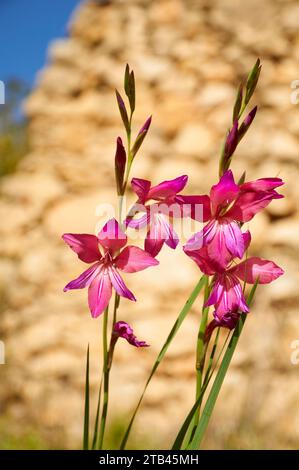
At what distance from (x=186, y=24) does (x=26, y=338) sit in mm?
1968

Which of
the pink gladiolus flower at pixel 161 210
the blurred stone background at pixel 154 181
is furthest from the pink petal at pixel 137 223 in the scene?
the blurred stone background at pixel 154 181

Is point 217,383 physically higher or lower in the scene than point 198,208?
lower

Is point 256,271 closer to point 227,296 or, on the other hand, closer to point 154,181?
point 227,296

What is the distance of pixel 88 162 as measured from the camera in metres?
3.38

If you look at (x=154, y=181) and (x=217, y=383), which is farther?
(x=154, y=181)

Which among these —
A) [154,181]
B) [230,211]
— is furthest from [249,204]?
[154,181]

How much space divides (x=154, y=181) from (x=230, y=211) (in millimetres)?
2630

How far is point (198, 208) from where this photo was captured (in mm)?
557

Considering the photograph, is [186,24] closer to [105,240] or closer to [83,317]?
[83,317]

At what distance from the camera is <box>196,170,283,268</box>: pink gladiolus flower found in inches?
20.9

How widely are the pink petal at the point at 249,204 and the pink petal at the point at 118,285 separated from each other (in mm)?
109

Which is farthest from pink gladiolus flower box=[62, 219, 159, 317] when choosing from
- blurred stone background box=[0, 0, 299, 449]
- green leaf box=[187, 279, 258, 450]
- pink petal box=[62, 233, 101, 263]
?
blurred stone background box=[0, 0, 299, 449]
